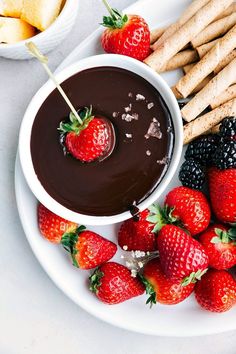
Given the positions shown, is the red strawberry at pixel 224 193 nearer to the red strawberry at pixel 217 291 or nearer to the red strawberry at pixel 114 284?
the red strawberry at pixel 217 291

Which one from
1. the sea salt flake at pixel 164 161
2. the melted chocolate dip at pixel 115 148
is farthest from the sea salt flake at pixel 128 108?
the sea salt flake at pixel 164 161

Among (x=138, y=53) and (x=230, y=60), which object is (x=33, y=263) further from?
(x=230, y=60)

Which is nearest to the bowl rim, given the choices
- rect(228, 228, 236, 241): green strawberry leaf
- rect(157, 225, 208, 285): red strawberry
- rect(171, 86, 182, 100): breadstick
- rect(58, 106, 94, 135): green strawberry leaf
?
rect(58, 106, 94, 135): green strawberry leaf

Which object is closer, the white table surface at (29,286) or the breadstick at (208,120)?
the breadstick at (208,120)

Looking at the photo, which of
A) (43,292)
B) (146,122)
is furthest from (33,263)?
(146,122)

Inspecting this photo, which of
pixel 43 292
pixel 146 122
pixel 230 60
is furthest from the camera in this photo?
pixel 43 292

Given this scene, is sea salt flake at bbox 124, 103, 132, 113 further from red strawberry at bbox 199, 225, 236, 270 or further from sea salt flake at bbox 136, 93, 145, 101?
red strawberry at bbox 199, 225, 236, 270

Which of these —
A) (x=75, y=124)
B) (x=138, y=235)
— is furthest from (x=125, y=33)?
(x=138, y=235)
